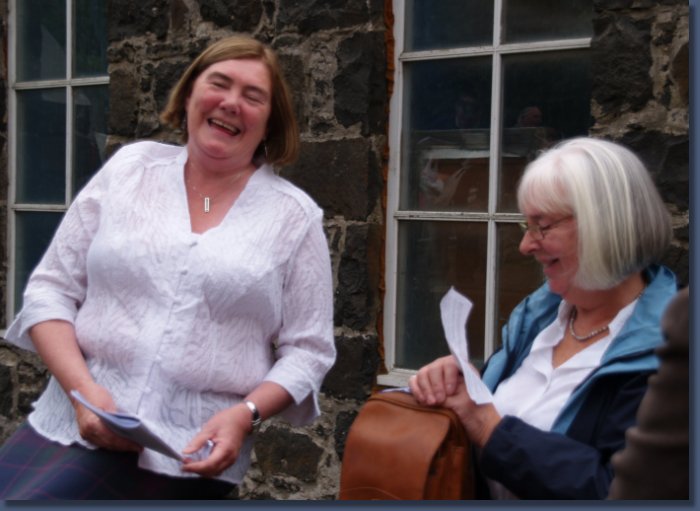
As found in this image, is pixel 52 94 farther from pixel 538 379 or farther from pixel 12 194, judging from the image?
pixel 538 379

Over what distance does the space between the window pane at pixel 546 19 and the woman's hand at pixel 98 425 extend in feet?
6.97

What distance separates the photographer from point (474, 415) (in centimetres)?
210

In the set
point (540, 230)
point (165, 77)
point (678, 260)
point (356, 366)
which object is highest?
point (165, 77)

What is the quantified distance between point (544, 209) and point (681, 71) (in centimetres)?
115

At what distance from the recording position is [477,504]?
1896 millimetres

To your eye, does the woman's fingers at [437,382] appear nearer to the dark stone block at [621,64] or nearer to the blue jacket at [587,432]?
the blue jacket at [587,432]

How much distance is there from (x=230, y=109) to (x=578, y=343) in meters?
0.98

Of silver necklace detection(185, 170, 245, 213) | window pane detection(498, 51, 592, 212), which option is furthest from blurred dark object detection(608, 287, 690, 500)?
window pane detection(498, 51, 592, 212)

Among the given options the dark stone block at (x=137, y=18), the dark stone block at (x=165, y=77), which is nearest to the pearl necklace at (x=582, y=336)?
the dark stone block at (x=165, y=77)

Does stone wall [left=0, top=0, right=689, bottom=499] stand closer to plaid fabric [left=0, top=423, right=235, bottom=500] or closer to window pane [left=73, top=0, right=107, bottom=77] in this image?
window pane [left=73, top=0, right=107, bottom=77]

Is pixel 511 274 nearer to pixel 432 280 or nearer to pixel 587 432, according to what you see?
pixel 432 280

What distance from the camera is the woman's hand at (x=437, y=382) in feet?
7.02

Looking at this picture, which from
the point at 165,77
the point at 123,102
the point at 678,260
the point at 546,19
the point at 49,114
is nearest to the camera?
the point at 678,260

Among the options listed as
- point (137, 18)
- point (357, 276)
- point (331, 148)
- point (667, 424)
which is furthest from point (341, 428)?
point (667, 424)
